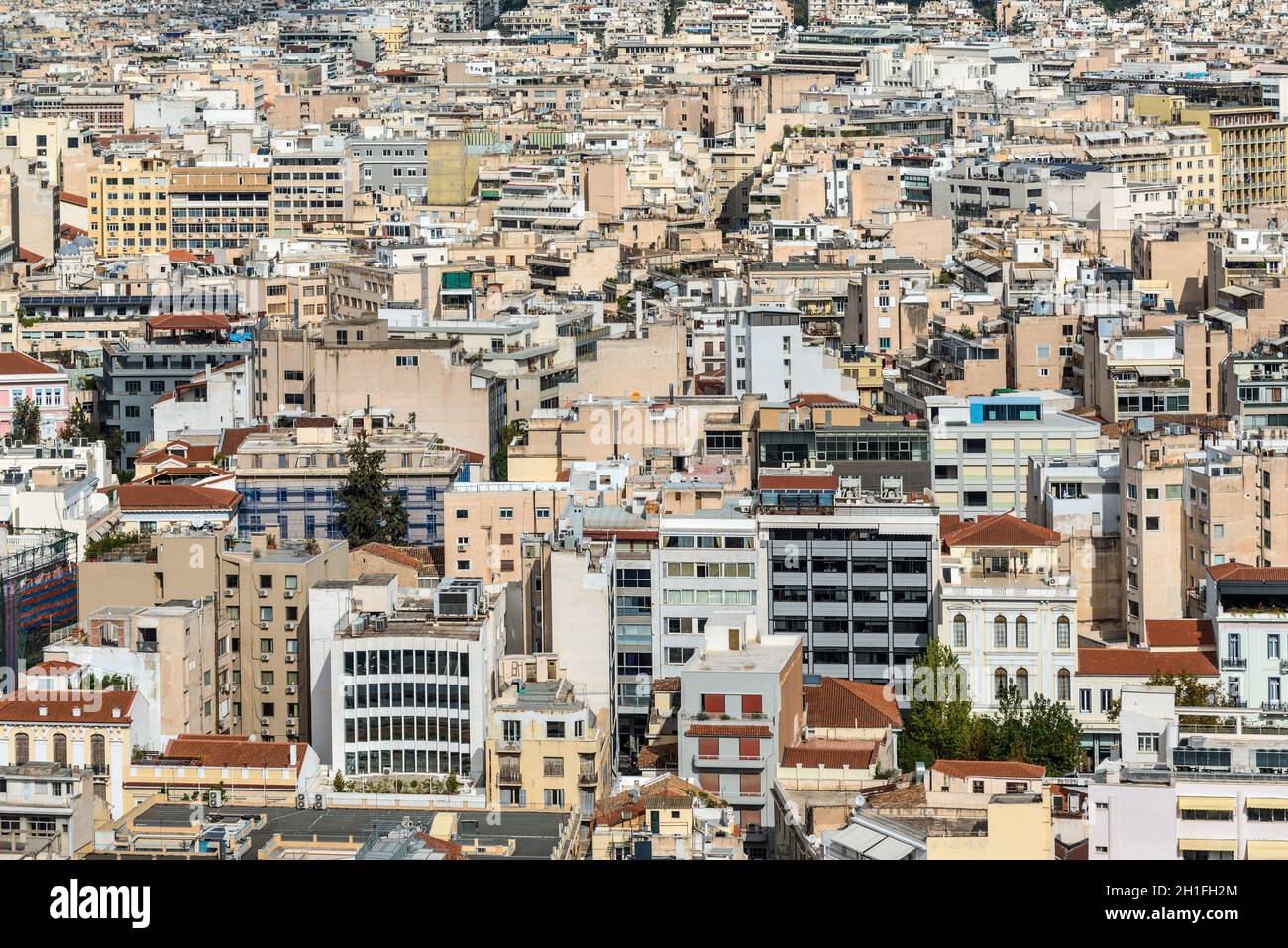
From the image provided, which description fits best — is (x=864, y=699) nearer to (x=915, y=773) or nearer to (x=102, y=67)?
(x=915, y=773)

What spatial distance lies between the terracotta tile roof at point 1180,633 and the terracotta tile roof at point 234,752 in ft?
24.9

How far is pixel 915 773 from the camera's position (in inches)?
817

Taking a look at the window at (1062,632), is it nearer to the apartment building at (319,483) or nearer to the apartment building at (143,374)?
the apartment building at (319,483)

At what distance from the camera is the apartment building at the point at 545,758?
21.5 metres


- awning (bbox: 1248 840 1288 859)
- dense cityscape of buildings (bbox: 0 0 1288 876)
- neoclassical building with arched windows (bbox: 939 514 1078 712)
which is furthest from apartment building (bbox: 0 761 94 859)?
neoclassical building with arched windows (bbox: 939 514 1078 712)

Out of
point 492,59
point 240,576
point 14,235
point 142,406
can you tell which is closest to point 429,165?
point 14,235

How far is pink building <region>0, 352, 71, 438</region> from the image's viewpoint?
39.6 meters

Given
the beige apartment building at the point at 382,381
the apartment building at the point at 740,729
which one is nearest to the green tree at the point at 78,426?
the beige apartment building at the point at 382,381

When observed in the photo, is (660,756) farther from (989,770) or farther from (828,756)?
(989,770)

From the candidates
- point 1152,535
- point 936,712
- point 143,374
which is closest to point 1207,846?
point 936,712

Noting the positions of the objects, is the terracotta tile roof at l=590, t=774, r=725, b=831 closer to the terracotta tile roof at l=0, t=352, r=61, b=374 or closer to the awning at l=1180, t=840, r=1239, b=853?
the awning at l=1180, t=840, r=1239, b=853

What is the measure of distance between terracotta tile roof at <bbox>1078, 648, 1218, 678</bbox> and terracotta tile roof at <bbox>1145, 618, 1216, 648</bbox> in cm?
25

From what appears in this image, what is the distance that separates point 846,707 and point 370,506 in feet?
32.2

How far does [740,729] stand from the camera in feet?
71.3
